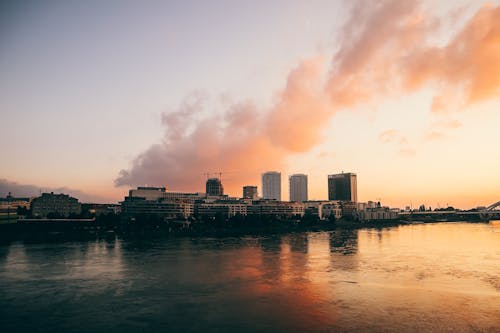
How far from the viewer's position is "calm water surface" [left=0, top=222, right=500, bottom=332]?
2972 cm

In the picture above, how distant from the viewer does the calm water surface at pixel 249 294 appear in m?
29.7

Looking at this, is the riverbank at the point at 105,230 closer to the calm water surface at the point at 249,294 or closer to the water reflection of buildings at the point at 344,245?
the water reflection of buildings at the point at 344,245

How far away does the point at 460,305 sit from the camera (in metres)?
34.3

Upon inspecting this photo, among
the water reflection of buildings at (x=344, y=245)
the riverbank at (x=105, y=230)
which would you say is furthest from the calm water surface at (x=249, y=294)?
the riverbank at (x=105, y=230)

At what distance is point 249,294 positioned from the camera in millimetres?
39438

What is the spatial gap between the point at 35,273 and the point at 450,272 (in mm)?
58019

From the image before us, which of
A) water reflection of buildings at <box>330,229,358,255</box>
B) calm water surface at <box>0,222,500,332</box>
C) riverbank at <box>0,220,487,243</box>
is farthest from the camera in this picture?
riverbank at <box>0,220,487,243</box>


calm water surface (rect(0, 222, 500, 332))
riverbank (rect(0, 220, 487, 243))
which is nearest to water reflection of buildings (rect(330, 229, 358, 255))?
calm water surface (rect(0, 222, 500, 332))

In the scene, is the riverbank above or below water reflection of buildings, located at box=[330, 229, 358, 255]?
above

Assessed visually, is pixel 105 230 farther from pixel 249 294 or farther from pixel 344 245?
pixel 249 294

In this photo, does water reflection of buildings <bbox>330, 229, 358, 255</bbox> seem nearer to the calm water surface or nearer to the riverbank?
the calm water surface

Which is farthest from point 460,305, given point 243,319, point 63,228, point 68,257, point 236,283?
point 63,228

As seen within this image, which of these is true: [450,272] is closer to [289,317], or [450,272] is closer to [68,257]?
[289,317]

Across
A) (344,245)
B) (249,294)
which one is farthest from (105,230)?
(249,294)
